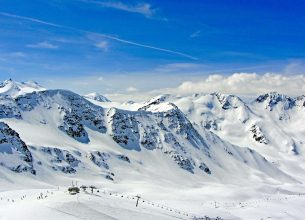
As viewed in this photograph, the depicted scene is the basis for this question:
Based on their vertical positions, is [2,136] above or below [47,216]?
above

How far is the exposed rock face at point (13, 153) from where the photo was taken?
585 ft

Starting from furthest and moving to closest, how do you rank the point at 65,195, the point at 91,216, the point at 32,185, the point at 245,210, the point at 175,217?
the point at 32,185, the point at 245,210, the point at 175,217, the point at 65,195, the point at 91,216

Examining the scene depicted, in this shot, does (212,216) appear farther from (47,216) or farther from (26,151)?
(26,151)

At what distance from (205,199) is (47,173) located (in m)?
68.6

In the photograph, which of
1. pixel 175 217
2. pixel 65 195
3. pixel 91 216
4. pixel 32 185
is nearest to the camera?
pixel 91 216

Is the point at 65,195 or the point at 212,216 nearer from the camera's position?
the point at 65,195

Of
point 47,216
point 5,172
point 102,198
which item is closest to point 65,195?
point 102,198

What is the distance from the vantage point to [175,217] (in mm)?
69062

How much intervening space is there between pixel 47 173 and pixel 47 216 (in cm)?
14328

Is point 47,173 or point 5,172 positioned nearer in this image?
point 5,172

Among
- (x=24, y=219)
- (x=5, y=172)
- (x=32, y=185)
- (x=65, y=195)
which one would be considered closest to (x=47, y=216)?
(x=24, y=219)

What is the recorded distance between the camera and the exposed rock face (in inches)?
7018

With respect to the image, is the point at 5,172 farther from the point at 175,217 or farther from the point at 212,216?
the point at 175,217

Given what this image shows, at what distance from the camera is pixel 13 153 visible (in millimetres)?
188375
